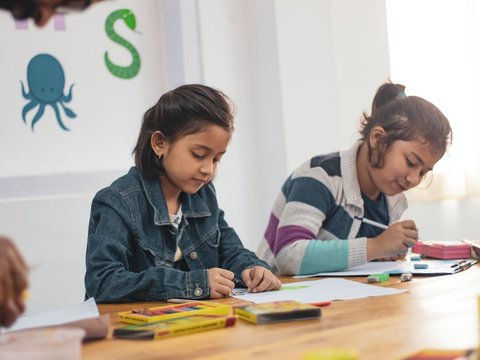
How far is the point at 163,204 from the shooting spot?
5.61 ft

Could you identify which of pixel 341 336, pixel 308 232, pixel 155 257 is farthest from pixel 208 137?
pixel 341 336

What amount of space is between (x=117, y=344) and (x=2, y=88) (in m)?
1.45

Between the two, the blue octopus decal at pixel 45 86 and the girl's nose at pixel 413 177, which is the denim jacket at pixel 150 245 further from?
the blue octopus decal at pixel 45 86

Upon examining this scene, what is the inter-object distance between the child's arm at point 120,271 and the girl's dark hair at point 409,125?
2.30 feet

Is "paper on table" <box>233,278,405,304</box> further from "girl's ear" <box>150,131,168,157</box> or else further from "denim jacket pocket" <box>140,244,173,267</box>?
"girl's ear" <box>150,131,168,157</box>

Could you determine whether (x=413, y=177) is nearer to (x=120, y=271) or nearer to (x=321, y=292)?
(x=321, y=292)

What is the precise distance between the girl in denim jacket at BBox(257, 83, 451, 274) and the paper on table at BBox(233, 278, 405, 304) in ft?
0.89

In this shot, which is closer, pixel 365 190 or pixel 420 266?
pixel 420 266

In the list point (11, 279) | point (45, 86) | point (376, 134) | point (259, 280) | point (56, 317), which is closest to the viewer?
point (11, 279)

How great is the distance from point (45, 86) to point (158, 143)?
789 mm

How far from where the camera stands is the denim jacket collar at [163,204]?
1694mm

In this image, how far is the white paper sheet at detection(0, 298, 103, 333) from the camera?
1.20m

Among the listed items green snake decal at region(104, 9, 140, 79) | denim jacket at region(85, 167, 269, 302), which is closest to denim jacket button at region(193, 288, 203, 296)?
denim jacket at region(85, 167, 269, 302)

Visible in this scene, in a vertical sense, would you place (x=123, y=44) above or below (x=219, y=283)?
above
